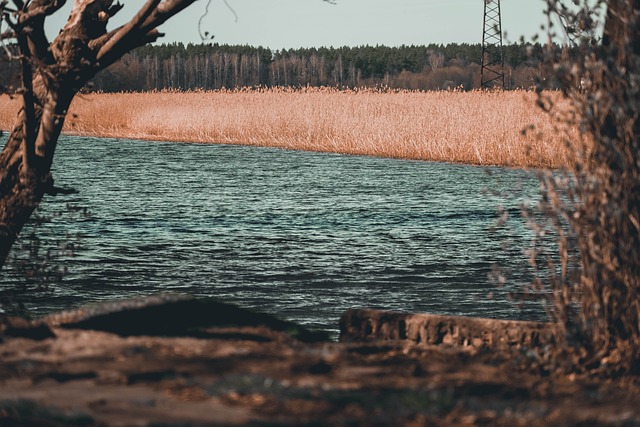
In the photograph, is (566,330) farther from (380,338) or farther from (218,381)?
(218,381)

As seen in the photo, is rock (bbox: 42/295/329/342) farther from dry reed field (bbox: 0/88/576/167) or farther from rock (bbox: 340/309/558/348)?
dry reed field (bbox: 0/88/576/167)

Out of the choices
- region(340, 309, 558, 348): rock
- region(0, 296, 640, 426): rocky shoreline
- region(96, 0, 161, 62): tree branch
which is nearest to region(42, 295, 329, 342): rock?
region(0, 296, 640, 426): rocky shoreline

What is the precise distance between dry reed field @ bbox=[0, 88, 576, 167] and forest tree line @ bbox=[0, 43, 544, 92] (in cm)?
7964

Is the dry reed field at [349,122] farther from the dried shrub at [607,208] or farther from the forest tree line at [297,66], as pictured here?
the forest tree line at [297,66]

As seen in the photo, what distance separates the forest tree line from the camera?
125m

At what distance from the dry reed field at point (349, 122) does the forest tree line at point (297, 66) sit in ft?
261

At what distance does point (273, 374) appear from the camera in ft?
12.4

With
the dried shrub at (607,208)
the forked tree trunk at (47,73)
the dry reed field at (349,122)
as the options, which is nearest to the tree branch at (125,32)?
the forked tree trunk at (47,73)

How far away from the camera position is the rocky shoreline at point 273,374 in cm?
327

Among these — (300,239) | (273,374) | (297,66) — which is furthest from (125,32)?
(297,66)

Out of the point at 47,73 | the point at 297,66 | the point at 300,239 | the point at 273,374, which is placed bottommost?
the point at 300,239

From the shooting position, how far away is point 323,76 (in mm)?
135375

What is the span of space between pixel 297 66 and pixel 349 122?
111m

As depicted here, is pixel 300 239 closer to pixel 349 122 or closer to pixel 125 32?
pixel 125 32
